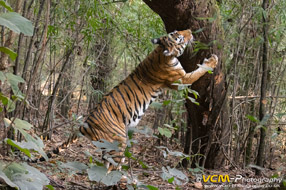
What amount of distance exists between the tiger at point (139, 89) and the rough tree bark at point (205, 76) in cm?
14

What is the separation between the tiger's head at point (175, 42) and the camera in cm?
365

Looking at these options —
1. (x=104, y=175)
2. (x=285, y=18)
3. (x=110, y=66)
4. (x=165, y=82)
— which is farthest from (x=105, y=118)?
(x=110, y=66)

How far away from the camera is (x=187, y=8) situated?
3648 millimetres

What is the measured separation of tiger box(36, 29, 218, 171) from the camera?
3.65 meters

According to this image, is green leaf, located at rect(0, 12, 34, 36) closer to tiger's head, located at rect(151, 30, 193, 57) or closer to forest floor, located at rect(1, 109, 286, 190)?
forest floor, located at rect(1, 109, 286, 190)

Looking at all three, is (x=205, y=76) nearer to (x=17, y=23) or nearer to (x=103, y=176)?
(x=103, y=176)

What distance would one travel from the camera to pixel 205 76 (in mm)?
3863

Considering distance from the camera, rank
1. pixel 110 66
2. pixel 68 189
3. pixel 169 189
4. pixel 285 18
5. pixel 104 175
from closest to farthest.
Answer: pixel 104 175, pixel 68 189, pixel 169 189, pixel 285 18, pixel 110 66

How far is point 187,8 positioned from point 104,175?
2.27m

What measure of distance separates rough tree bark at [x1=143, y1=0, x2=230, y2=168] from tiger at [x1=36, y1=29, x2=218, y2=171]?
14 centimetres

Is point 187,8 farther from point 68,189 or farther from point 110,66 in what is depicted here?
point 110,66

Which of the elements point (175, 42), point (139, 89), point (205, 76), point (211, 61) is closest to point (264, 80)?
point (211, 61)

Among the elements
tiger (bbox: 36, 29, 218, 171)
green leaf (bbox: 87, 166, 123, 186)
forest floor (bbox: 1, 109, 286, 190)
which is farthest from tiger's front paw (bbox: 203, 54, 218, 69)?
green leaf (bbox: 87, 166, 123, 186)

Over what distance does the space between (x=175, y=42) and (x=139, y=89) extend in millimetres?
721
